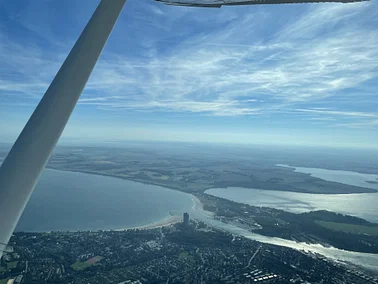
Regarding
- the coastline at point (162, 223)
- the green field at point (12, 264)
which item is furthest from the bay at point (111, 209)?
the green field at point (12, 264)

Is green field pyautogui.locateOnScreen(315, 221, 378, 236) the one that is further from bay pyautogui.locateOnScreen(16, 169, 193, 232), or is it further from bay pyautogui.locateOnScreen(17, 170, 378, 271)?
bay pyautogui.locateOnScreen(16, 169, 193, 232)

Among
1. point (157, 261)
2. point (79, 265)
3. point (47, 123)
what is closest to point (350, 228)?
point (157, 261)

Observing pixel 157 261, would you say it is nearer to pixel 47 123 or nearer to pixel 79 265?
pixel 79 265

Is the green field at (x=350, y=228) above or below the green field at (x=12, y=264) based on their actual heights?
below

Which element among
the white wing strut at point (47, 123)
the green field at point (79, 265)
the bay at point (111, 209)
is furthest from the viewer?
the bay at point (111, 209)

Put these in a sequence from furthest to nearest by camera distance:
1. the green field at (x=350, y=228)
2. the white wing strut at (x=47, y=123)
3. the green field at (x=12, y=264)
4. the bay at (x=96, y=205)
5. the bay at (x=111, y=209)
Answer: the green field at (x=350, y=228) → the bay at (x=96, y=205) → the bay at (x=111, y=209) → the green field at (x=12, y=264) → the white wing strut at (x=47, y=123)

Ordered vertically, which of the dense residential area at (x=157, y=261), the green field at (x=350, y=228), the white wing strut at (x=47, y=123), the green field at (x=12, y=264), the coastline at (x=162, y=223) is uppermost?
the white wing strut at (x=47, y=123)

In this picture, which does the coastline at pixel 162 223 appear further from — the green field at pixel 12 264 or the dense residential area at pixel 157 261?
the green field at pixel 12 264

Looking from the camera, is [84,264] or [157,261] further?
[157,261]
